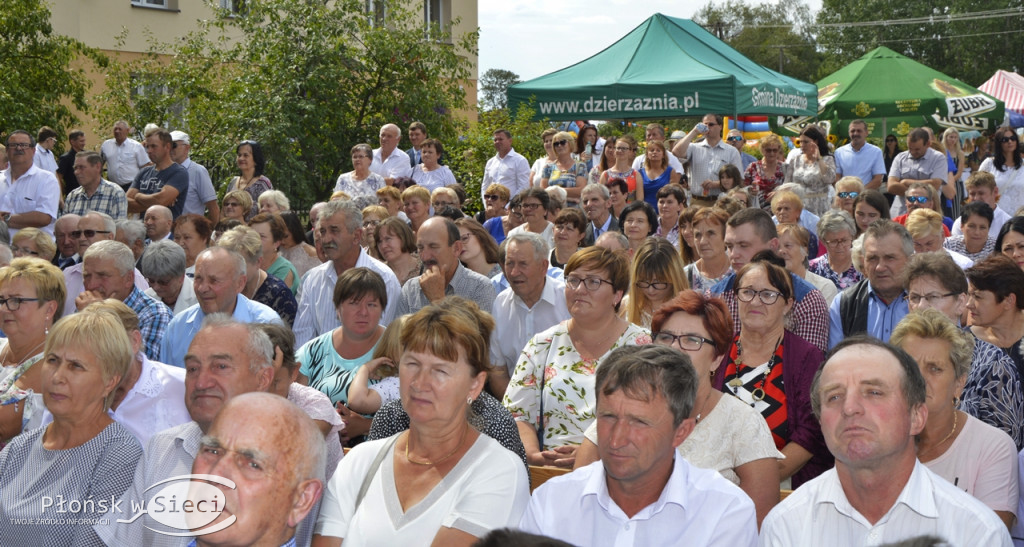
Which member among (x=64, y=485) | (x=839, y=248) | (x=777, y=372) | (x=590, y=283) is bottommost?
(x=64, y=485)

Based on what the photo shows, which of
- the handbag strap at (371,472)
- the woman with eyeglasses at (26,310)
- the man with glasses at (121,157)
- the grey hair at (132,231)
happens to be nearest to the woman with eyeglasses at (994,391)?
the handbag strap at (371,472)

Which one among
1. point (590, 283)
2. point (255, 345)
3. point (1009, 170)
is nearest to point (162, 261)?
point (255, 345)

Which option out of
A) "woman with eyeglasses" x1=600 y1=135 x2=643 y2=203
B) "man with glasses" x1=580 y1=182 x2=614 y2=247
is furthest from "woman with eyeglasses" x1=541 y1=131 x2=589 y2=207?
"man with glasses" x1=580 y1=182 x2=614 y2=247

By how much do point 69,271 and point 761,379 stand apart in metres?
4.95

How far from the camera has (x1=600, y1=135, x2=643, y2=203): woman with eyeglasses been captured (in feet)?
36.5

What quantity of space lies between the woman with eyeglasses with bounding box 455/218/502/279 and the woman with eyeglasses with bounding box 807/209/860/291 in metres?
2.40

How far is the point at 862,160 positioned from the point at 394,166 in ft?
19.2

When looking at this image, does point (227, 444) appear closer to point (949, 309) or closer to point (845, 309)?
point (949, 309)

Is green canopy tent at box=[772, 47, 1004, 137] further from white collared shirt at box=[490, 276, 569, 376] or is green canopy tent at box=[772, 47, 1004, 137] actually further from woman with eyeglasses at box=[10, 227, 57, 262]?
woman with eyeglasses at box=[10, 227, 57, 262]

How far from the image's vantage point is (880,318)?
5832 millimetres

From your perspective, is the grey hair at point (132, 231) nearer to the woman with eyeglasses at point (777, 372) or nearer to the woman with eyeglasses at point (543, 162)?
the woman with eyeglasses at point (543, 162)

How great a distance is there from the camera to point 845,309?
236 inches

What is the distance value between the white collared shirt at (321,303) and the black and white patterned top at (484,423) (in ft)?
9.27

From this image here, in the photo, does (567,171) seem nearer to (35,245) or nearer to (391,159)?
(391,159)
